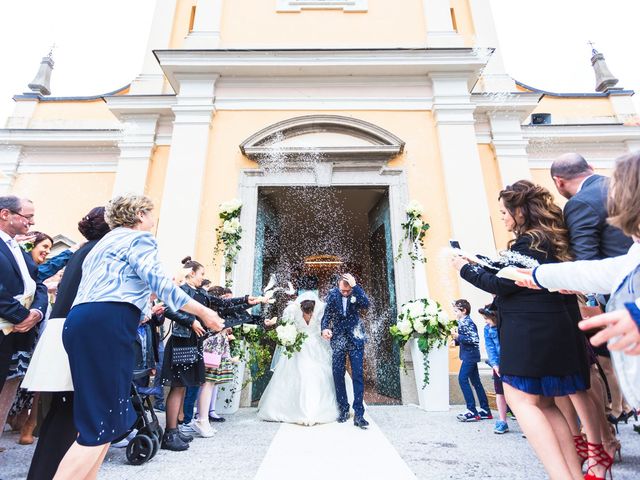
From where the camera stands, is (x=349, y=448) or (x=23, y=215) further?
(x=349, y=448)

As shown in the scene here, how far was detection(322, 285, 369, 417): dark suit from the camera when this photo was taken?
187 inches

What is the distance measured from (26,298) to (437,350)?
16.3 ft

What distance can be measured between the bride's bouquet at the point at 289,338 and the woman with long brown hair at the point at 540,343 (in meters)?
3.40

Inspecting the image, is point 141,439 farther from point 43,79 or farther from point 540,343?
point 43,79

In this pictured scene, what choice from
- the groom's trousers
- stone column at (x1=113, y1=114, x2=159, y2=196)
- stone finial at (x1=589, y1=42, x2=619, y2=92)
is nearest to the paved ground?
→ the groom's trousers

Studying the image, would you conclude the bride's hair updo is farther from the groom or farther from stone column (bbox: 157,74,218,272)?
stone column (bbox: 157,74,218,272)

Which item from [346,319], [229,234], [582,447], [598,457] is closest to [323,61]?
[229,234]

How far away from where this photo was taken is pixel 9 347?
2.81 meters

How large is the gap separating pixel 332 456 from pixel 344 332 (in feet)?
5.99

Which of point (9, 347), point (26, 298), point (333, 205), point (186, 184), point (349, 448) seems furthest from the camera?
point (333, 205)

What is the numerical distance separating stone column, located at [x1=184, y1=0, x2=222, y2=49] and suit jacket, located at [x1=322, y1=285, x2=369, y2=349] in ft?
22.4

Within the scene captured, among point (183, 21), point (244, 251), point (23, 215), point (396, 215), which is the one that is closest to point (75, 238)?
point (244, 251)

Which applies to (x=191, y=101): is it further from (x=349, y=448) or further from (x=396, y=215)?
(x=349, y=448)

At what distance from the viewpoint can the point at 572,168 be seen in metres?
2.74
